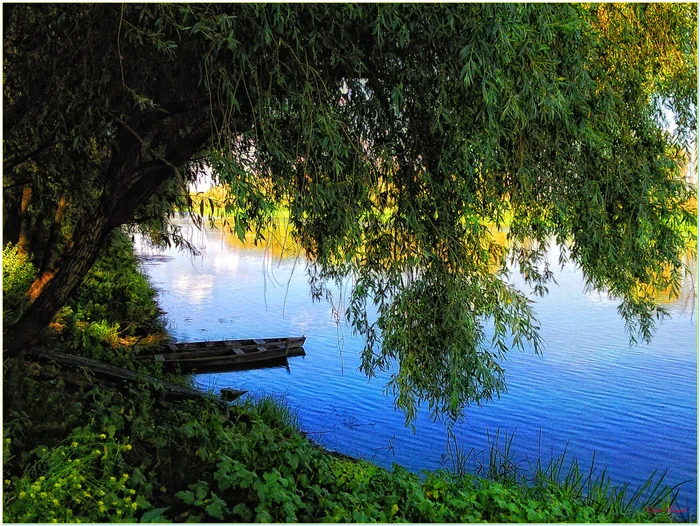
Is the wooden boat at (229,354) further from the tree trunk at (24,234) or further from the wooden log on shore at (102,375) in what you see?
the wooden log on shore at (102,375)

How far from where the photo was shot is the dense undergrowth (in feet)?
13.2

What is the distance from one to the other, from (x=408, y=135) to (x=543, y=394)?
775cm

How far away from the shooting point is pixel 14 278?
418 inches

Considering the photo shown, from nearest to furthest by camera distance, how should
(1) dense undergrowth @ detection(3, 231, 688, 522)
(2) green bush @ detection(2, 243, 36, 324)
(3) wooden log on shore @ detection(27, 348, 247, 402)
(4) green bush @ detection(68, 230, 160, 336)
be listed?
1. (1) dense undergrowth @ detection(3, 231, 688, 522)
2. (3) wooden log on shore @ detection(27, 348, 247, 402)
3. (2) green bush @ detection(2, 243, 36, 324)
4. (4) green bush @ detection(68, 230, 160, 336)

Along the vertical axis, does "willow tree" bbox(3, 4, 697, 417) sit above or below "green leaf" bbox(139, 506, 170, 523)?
above

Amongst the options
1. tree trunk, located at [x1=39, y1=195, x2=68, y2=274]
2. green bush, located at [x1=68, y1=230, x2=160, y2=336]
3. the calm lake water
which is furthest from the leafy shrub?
green bush, located at [x1=68, y1=230, x2=160, y2=336]

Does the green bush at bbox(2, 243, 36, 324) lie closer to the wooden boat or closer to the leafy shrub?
the wooden boat

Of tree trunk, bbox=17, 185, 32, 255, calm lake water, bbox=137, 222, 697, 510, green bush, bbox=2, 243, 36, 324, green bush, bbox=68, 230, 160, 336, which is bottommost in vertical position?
calm lake water, bbox=137, 222, 697, 510

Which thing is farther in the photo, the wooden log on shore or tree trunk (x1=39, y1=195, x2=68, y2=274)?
tree trunk (x1=39, y1=195, x2=68, y2=274)

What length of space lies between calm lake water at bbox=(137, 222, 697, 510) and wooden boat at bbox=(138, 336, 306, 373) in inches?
11.7

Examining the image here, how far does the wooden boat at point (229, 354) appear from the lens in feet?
39.3

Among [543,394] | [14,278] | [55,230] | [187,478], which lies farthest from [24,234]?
[543,394]

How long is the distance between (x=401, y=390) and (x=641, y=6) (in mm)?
3546

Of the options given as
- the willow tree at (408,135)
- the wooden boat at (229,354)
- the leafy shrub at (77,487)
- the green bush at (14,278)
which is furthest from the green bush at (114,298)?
the leafy shrub at (77,487)
